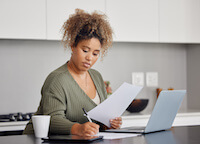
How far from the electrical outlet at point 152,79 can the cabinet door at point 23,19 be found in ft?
4.55

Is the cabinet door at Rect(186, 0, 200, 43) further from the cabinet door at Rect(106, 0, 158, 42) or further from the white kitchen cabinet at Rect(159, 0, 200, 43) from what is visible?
the cabinet door at Rect(106, 0, 158, 42)

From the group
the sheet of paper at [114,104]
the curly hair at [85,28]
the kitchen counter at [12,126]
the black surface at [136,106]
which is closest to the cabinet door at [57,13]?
the kitchen counter at [12,126]

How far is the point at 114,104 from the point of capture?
1.56 meters

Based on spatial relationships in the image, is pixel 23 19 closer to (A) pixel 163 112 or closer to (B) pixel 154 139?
(A) pixel 163 112

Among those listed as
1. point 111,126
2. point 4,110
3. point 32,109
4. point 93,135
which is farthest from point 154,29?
point 93,135

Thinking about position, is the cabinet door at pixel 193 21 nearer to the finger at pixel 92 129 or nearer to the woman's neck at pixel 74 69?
the woman's neck at pixel 74 69

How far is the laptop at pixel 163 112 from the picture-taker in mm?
1474

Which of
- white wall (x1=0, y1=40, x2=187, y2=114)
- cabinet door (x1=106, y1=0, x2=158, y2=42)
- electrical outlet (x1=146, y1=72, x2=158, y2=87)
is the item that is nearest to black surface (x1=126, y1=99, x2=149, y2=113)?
white wall (x1=0, y1=40, x2=187, y2=114)

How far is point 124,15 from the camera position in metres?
3.30

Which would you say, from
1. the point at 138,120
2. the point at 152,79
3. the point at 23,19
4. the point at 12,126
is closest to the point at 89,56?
the point at 12,126

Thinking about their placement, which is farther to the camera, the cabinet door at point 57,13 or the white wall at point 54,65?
the white wall at point 54,65

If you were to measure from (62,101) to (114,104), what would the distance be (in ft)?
0.83

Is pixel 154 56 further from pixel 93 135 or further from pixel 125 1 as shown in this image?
pixel 93 135

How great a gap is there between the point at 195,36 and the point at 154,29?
0.51 metres
